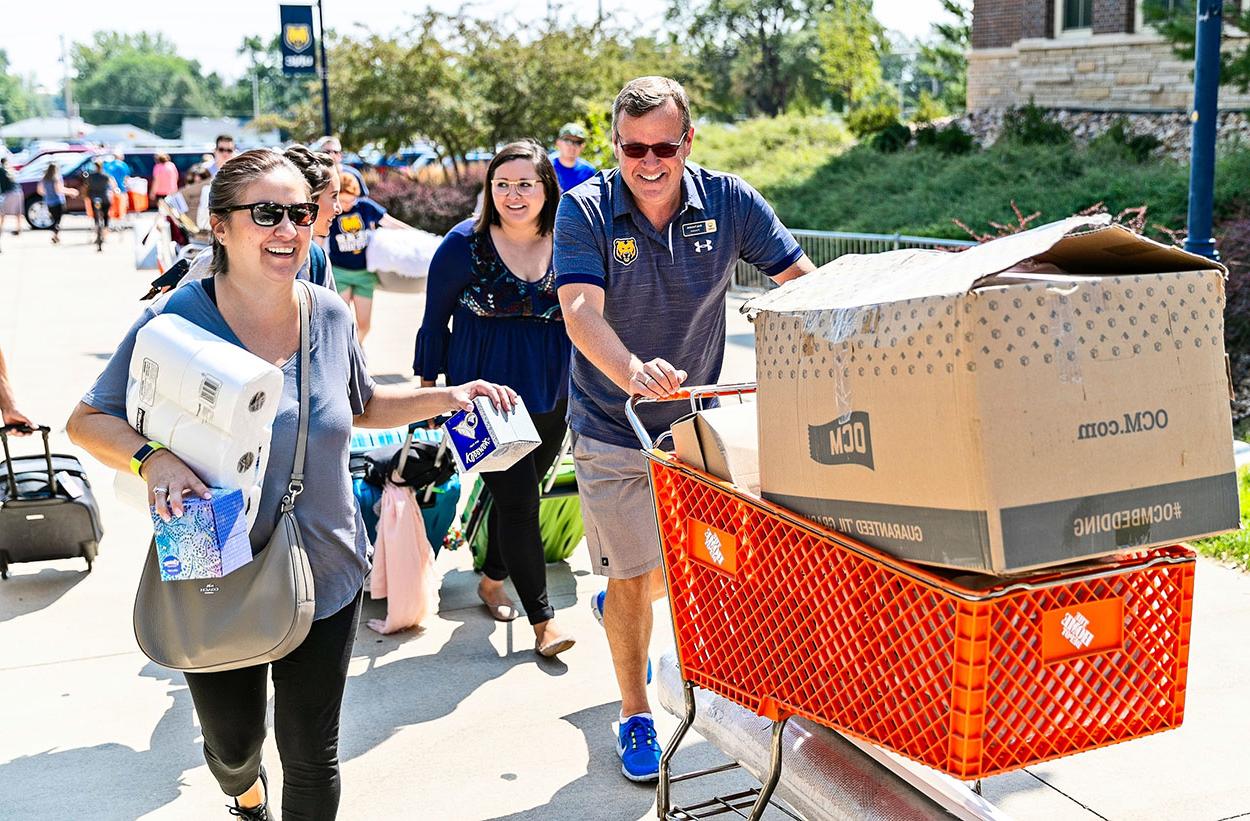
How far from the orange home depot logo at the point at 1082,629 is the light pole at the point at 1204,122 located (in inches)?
236

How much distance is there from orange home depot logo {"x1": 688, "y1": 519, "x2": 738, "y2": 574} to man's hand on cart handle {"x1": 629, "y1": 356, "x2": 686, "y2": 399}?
335 millimetres

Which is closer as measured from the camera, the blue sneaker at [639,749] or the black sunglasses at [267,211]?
the black sunglasses at [267,211]

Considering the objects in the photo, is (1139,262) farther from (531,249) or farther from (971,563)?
(531,249)

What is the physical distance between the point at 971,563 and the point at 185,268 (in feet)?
12.8

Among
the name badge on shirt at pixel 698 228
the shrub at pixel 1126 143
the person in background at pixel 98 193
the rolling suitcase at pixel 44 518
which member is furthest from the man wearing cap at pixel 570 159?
the person in background at pixel 98 193

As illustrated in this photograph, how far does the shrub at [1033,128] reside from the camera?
69.9ft

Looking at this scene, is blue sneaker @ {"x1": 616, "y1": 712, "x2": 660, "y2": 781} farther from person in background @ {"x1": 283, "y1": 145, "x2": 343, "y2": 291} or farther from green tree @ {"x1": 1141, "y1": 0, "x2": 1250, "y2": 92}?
green tree @ {"x1": 1141, "y1": 0, "x2": 1250, "y2": 92}

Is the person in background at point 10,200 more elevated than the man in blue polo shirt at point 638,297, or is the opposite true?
the person in background at point 10,200

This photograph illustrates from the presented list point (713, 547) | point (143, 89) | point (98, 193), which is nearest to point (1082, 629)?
point (713, 547)

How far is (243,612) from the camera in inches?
117

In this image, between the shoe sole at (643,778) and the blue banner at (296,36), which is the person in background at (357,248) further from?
the blue banner at (296,36)

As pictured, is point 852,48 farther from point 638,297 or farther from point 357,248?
point 638,297

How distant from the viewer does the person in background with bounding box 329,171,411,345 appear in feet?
29.7

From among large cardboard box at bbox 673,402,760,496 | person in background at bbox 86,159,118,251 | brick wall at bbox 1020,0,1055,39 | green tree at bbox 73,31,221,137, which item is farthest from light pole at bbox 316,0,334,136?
green tree at bbox 73,31,221,137
